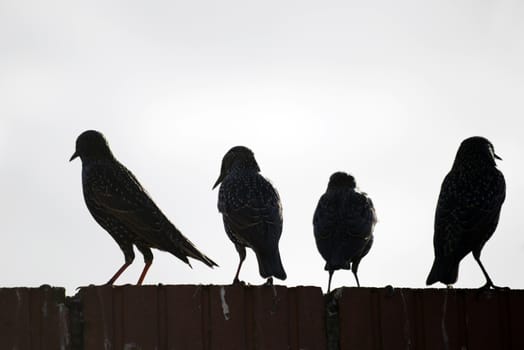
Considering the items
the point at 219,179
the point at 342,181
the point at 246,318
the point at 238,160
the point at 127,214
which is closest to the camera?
the point at 246,318

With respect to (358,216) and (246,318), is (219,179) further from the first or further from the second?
(246,318)

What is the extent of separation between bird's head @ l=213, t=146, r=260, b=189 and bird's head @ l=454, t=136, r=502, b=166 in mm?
2122

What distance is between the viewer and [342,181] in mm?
10492

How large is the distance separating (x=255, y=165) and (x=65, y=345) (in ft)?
17.1

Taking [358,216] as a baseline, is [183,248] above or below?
below

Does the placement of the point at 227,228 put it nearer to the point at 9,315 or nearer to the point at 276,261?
the point at 276,261

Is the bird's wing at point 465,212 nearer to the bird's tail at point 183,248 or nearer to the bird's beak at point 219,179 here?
the bird's tail at point 183,248

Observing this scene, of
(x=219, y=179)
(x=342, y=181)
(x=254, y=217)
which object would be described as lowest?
(x=254, y=217)

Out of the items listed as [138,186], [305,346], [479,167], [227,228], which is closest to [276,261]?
[227,228]

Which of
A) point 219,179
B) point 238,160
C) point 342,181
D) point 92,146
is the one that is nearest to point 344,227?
point 342,181

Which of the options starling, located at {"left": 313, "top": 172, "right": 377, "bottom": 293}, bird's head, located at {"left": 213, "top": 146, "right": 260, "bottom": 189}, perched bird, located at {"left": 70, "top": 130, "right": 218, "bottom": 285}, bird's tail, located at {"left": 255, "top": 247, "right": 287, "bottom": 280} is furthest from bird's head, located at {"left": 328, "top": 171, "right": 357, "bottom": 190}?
perched bird, located at {"left": 70, "top": 130, "right": 218, "bottom": 285}

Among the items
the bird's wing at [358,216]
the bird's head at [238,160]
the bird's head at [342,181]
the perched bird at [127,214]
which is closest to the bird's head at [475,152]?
the bird's wing at [358,216]

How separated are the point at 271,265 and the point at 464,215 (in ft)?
5.84

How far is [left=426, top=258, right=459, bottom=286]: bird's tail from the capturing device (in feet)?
27.6
